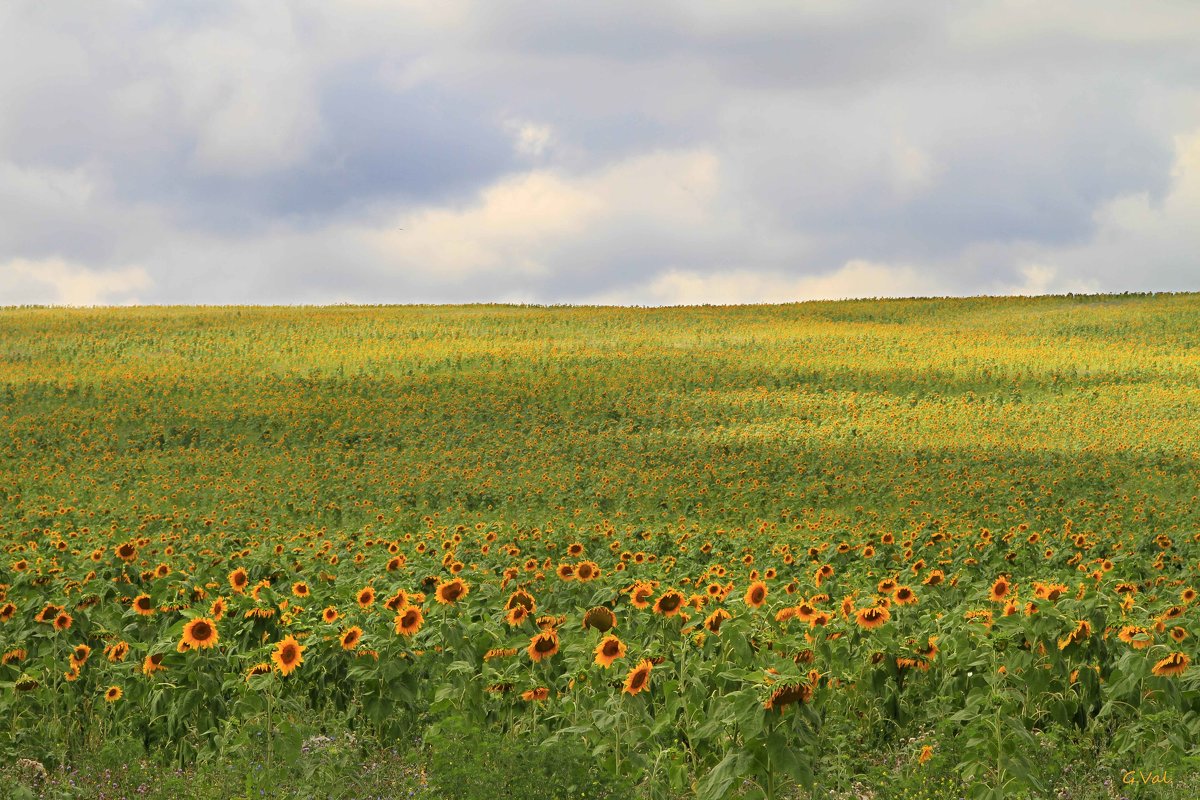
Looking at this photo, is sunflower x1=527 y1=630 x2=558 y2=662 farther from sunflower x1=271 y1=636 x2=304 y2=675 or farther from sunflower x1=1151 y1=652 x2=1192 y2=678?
sunflower x1=1151 y1=652 x2=1192 y2=678

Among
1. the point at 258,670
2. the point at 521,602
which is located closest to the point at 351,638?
the point at 258,670

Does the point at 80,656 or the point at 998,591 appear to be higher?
the point at 998,591

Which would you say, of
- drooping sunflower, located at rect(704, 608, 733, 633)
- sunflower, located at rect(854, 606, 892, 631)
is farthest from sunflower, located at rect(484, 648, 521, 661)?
sunflower, located at rect(854, 606, 892, 631)

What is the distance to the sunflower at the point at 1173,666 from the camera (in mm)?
5488

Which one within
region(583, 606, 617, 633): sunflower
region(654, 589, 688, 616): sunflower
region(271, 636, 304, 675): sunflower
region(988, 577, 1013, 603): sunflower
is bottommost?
region(271, 636, 304, 675): sunflower

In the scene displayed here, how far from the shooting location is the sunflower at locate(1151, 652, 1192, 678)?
5488 millimetres

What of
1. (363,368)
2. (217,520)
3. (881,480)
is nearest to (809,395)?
(881,480)

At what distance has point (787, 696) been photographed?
14.1 ft

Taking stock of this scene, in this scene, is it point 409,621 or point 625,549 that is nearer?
point 409,621

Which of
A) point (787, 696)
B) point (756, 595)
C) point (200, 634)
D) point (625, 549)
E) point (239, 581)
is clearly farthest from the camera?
point (625, 549)

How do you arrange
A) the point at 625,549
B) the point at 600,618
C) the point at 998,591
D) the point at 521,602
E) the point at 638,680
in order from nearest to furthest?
the point at 638,680, the point at 600,618, the point at 521,602, the point at 998,591, the point at 625,549

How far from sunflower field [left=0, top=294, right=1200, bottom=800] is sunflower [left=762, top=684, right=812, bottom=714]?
0.6 inches

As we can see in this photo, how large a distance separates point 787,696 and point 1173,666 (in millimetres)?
2373

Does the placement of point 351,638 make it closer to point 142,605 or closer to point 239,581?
point 239,581
